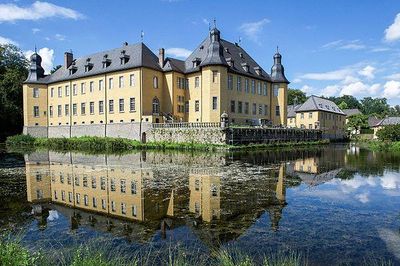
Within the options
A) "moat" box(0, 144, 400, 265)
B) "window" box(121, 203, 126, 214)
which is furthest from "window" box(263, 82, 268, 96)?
"window" box(121, 203, 126, 214)

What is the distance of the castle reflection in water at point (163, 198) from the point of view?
755cm

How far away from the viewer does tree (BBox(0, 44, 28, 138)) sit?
Result: 178 ft

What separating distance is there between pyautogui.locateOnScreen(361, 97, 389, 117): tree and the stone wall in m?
122

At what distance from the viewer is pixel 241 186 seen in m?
12.2

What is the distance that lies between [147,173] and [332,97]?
14248 centimetres

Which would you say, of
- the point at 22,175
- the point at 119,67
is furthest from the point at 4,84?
the point at 22,175

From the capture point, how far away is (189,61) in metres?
44.4

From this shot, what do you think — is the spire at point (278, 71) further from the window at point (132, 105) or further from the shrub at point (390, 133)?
the window at point (132, 105)

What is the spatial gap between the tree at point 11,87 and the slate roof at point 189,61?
15.8ft

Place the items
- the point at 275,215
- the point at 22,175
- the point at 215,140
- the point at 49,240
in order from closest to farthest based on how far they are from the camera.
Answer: the point at 49,240 < the point at 275,215 < the point at 22,175 < the point at 215,140

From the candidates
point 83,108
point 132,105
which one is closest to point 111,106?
point 132,105

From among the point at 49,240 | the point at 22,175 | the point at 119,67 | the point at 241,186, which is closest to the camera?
the point at 49,240

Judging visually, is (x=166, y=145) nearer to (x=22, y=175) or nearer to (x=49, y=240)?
(x=22, y=175)

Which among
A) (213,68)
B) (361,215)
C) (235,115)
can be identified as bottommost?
(361,215)
